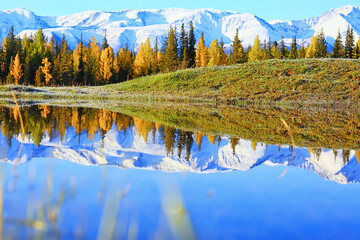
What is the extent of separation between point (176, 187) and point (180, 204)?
276 millimetres

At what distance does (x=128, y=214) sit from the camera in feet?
11.8

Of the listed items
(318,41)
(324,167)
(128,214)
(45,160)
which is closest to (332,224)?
(128,214)

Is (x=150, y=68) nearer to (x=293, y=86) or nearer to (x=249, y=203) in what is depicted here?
(x=293, y=86)

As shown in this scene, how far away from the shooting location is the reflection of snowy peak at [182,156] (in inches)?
243

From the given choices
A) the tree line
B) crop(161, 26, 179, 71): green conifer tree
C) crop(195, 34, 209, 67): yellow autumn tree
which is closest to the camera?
the tree line

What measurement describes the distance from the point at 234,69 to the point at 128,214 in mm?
36344

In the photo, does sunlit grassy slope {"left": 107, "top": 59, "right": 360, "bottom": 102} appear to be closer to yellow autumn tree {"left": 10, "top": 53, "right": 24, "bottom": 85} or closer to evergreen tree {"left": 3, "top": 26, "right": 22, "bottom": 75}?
yellow autumn tree {"left": 10, "top": 53, "right": 24, "bottom": 85}

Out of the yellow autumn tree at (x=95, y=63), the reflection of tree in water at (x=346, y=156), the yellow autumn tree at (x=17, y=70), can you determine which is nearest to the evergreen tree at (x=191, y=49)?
the yellow autumn tree at (x=95, y=63)

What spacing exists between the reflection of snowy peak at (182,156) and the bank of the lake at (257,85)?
20847 mm

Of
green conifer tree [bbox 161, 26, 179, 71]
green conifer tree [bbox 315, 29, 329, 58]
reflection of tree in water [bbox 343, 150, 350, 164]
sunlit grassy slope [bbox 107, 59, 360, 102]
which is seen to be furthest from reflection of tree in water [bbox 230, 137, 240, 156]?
green conifer tree [bbox 315, 29, 329, 58]

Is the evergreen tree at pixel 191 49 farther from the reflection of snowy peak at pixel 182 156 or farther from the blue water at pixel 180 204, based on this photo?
the blue water at pixel 180 204

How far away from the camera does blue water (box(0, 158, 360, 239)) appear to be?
3248 mm

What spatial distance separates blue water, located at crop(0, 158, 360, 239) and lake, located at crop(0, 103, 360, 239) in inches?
0.4

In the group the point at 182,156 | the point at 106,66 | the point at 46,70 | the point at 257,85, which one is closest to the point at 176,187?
the point at 182,156
